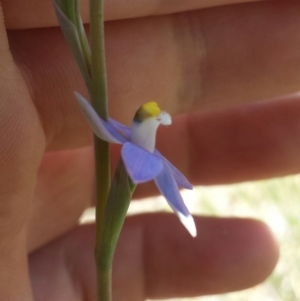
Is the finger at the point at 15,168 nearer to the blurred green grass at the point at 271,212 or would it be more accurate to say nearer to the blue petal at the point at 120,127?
the blue petal at the point at 120,127

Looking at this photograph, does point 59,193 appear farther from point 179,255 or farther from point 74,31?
point 74,31

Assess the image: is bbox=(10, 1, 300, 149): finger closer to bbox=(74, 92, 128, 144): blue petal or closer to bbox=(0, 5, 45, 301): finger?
bbox=(0, 5, 45, 301): finger

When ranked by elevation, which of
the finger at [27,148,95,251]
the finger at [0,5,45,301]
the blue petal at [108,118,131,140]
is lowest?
the finger at [27,148,95,251]

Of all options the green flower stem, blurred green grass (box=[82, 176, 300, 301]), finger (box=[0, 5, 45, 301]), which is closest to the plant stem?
the green flower stem

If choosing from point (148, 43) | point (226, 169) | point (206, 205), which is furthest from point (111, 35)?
point (206, 205)

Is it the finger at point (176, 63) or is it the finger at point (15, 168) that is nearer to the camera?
the finger at point (15, 168)

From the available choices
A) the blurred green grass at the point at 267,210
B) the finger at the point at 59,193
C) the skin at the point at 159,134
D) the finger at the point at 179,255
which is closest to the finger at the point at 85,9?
the skin at the point at 159,134
